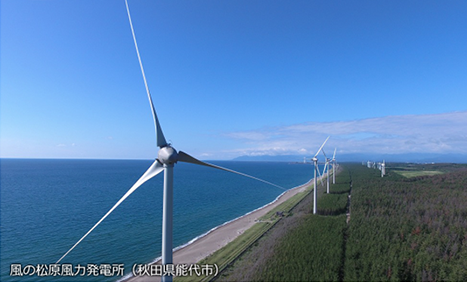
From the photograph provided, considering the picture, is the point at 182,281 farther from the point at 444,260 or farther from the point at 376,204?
the point at 376,204

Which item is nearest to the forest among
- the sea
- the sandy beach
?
the sandy beach

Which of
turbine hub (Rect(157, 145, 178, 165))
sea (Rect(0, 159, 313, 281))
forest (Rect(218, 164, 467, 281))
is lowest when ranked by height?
sea (Rect(0, 159, 313, 281))

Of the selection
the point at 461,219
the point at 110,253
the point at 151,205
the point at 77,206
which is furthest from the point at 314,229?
the point at 77,206

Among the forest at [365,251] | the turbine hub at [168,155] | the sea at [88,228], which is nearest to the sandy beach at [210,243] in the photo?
the sea at [88,228]

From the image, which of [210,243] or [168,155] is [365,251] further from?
[168,155]

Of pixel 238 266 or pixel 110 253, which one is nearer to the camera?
pixel 238 266

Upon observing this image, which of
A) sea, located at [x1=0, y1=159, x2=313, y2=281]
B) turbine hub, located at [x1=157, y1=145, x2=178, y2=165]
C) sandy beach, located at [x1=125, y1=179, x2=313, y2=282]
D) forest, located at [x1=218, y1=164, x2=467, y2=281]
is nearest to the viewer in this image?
turbine hub, located at [x1=157, y1=145, x2=178, y2=165]

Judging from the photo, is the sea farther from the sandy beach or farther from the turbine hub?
the turbine hub

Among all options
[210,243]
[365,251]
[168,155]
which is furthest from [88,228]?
[365,251]
